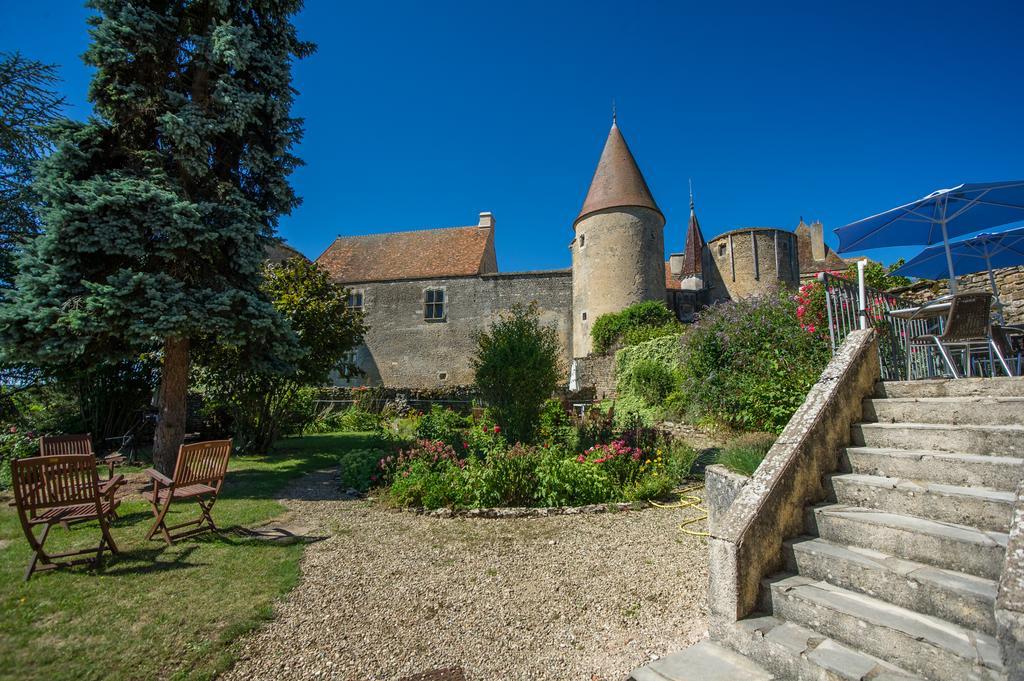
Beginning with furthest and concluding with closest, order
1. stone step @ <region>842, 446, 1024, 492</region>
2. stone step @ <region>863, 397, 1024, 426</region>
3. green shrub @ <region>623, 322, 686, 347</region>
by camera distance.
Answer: green shrub @ <region>623, 322, 686, 347</region>
stone step @ <region>863, 397, 1024, 426</region>
stone step @ <region>842, 446, 1024, 492</region>

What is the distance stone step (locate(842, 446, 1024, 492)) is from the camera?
9.20ft

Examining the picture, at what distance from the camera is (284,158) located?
9.04 metres

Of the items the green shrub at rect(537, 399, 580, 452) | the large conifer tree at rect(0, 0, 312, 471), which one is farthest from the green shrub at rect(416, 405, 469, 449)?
the large conifer tree at rect(0, 0, 312, 471)

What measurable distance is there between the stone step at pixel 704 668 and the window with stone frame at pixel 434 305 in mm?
23708

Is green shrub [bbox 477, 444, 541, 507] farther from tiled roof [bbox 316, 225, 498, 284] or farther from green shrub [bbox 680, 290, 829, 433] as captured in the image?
tiled roof [bbox 316, 225, 498, 284]

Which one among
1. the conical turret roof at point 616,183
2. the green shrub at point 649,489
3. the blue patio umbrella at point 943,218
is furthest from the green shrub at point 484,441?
the conical turret roof at point 616,183

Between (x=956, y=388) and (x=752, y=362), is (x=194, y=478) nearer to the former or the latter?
(x=956, y=388)

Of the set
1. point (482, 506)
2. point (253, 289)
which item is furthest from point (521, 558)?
point (253, 289)

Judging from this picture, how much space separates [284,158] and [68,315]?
436 centimetres

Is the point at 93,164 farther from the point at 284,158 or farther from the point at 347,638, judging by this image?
the point at 347,638

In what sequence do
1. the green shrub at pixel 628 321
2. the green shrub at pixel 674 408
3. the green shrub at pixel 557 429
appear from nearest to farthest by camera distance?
the green shrub at pixel 557 429 → the green shrub at pixel 674 408 → the green shrub at pixel 628 321

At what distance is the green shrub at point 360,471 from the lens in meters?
7.57

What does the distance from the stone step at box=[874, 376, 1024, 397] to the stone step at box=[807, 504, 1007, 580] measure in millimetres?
1421

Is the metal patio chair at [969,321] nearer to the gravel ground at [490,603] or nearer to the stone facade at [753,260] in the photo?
the gravel ground at [490,603]
